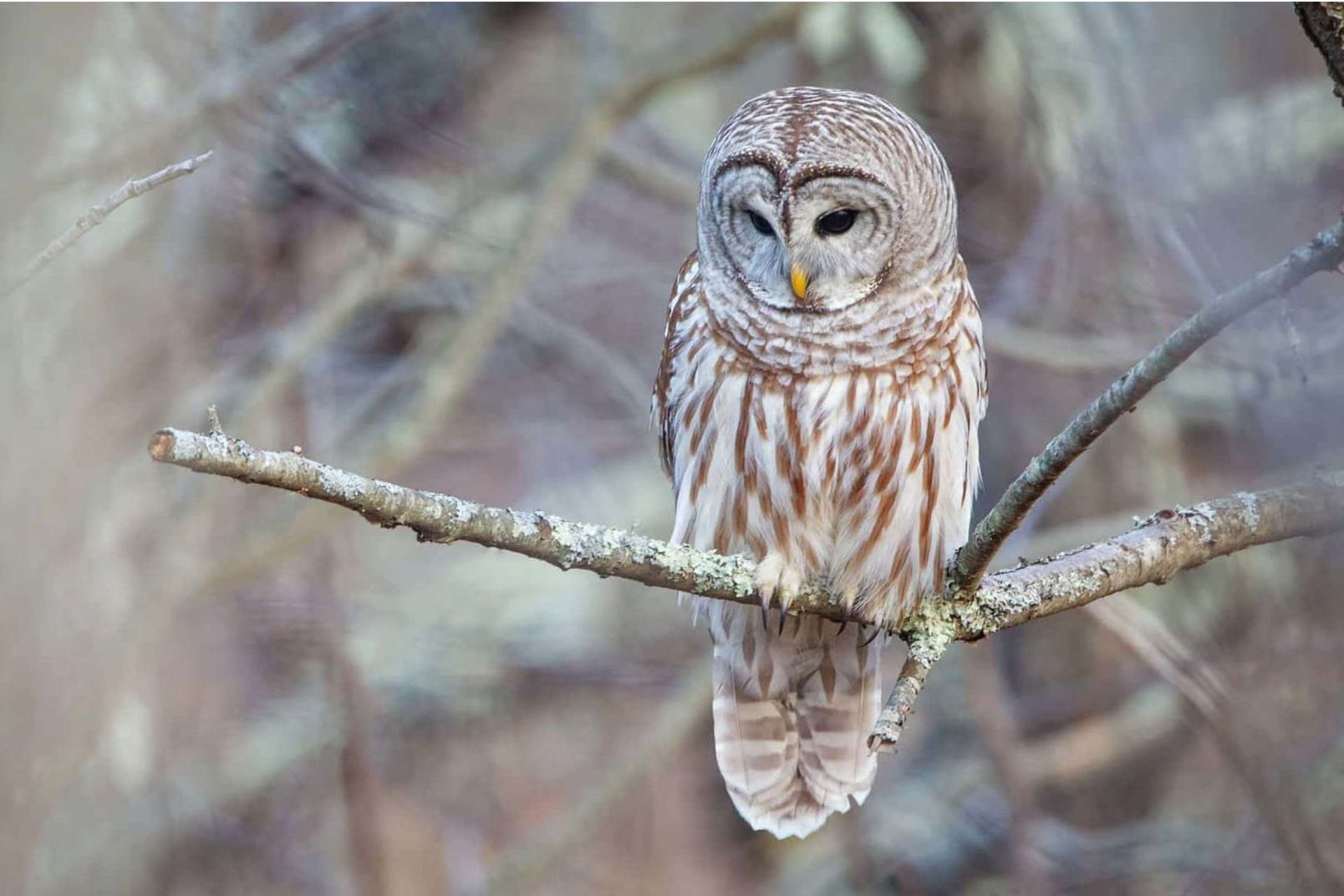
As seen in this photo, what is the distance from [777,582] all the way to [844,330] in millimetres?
662

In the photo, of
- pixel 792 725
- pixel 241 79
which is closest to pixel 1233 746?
pixel 792 725

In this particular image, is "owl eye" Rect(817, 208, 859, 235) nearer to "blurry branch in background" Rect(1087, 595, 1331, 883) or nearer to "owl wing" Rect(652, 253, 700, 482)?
"owl wing" Rect(652, 253, 700, 482)

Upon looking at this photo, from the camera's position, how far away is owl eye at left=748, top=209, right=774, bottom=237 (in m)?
3.90

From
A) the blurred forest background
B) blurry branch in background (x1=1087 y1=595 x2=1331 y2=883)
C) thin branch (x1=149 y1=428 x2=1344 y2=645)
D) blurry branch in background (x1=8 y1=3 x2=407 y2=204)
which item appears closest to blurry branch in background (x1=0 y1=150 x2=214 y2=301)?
thin branch (x1=149 y1=428 x2=1344 y2=645)

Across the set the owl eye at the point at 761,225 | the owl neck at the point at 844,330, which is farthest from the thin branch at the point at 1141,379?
the owl eye at the point at 761,225

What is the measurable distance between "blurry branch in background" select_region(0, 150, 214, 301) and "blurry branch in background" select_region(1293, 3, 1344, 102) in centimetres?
178

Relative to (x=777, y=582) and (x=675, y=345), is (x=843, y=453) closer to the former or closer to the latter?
(x=777, y=582)

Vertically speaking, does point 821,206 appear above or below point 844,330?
above

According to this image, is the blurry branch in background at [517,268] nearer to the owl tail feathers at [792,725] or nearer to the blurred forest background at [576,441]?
the blurred forest background at [576,441]

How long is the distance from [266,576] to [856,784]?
10.3 ft

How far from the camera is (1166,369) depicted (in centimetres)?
259

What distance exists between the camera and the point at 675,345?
423 cm

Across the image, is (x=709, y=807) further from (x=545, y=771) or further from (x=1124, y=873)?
(x=1124, y=873)

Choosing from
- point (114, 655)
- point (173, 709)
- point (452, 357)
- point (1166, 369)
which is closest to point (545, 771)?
point (173, 709)
